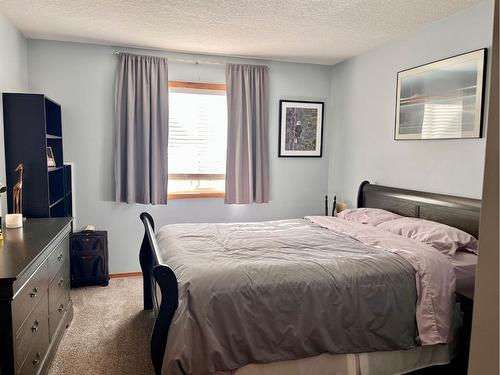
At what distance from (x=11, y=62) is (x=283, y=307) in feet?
10.5

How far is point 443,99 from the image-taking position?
10.4ft

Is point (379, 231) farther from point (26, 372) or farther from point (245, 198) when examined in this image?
point (26, 372)

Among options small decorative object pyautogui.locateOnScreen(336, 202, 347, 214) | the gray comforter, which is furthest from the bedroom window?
the gray comforter

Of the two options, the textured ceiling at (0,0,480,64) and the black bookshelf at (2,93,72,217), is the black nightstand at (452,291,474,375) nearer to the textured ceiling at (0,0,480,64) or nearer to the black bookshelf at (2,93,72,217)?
the textured ceiling at (0,0,480,64)

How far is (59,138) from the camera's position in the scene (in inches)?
154

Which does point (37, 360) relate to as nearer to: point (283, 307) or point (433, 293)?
point (283, 307)

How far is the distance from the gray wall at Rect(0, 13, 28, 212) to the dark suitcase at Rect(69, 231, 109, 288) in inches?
35.7

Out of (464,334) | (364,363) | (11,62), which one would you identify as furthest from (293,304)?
(11,62)

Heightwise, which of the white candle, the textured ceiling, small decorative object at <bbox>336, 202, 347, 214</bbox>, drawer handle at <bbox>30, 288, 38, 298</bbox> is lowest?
drawer handle at <bbox>30, 288, 38, 298</bbox>

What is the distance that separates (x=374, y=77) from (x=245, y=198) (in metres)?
2.01

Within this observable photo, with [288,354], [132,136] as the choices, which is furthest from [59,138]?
[288,354]

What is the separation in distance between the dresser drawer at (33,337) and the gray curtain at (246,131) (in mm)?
2582

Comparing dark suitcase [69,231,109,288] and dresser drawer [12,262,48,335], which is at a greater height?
dresser drawer [12,262,48,335]

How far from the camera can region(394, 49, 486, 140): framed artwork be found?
2873 millimetres
